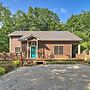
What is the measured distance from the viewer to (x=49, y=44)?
115ft

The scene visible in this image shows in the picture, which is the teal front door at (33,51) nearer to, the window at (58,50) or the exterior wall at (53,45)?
the exterior wall at (53,45)

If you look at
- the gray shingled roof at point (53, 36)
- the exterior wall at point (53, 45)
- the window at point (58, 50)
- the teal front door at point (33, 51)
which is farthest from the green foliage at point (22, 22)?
the window at point (58, 50)

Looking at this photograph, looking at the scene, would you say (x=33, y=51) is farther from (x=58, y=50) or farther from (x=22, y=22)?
(x=22, y=22)

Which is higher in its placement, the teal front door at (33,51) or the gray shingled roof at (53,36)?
the gray shingled roof at (53,36)

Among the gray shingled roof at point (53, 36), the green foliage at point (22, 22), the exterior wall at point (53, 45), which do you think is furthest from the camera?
the green foliage at point (22, 22)

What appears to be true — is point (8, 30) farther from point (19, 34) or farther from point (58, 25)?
point (58, 25)

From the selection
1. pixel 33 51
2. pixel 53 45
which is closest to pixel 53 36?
pixel 53 45

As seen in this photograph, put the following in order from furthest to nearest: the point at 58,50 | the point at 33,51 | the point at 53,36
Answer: the point at 53,36, the point at 33,51, the point at 58,50

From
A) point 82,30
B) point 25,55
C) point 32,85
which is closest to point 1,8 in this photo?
point 82,30

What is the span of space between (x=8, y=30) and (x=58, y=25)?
13.9 meters

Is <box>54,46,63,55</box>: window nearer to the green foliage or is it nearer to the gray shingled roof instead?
the gray shingled roof

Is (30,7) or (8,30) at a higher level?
(30,7)

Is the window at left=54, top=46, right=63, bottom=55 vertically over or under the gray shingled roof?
under

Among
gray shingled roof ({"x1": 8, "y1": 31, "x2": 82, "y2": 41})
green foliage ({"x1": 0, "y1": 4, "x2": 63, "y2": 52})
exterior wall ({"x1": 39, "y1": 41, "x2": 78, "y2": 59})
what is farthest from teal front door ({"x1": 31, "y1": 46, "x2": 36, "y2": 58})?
green foliage ({"x1": 0, "y1": 4, "x2": 63, "y2": 52})
